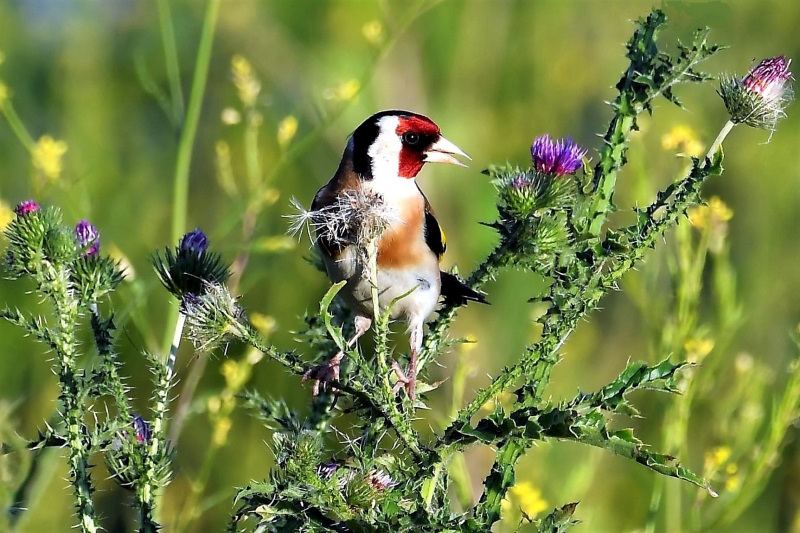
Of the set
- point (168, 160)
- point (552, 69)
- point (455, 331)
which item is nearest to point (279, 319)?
point (455, 331)

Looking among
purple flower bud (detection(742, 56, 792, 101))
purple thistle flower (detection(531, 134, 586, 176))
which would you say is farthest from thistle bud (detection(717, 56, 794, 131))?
purple thistle flower (detection(531, 134, 586, 176))

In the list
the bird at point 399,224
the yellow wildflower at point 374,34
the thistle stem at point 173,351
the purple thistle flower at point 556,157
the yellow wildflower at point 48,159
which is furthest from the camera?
the yellow wildflower at point 374,34

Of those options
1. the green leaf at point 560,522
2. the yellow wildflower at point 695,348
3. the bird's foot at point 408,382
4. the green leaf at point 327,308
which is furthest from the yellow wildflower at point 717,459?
the green leaf at point 327,308

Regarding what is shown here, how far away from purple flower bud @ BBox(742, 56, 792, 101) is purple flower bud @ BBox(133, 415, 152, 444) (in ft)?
3.83

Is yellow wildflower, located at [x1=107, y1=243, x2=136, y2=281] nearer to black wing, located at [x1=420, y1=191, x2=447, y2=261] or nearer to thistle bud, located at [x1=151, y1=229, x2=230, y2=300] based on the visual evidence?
thistle bud, located at [x1=151, y1=229, x2=230, y2=300]

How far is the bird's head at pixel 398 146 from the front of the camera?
2.43 metres

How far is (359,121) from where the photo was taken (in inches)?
174

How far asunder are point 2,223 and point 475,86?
8.71 feet

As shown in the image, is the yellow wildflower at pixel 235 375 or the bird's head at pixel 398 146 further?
the yellow wildflower at pixel 235 375

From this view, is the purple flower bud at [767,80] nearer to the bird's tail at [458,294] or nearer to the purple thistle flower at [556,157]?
the purple thistle flower at [556,157]

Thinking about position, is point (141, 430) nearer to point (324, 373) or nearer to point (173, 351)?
point (173, 351)

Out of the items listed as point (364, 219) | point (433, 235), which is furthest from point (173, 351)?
point (433, 235)

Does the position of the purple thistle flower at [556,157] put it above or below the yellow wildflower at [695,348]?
below

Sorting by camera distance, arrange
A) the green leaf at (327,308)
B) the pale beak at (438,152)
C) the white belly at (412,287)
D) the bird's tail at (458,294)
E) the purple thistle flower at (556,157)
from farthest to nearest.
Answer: the pale beak at (438,152) < the white belly at (412,287) < the bird's tail at (458,294) < the purple thistle flower at (556,157) < the green leaf at (327,308)
